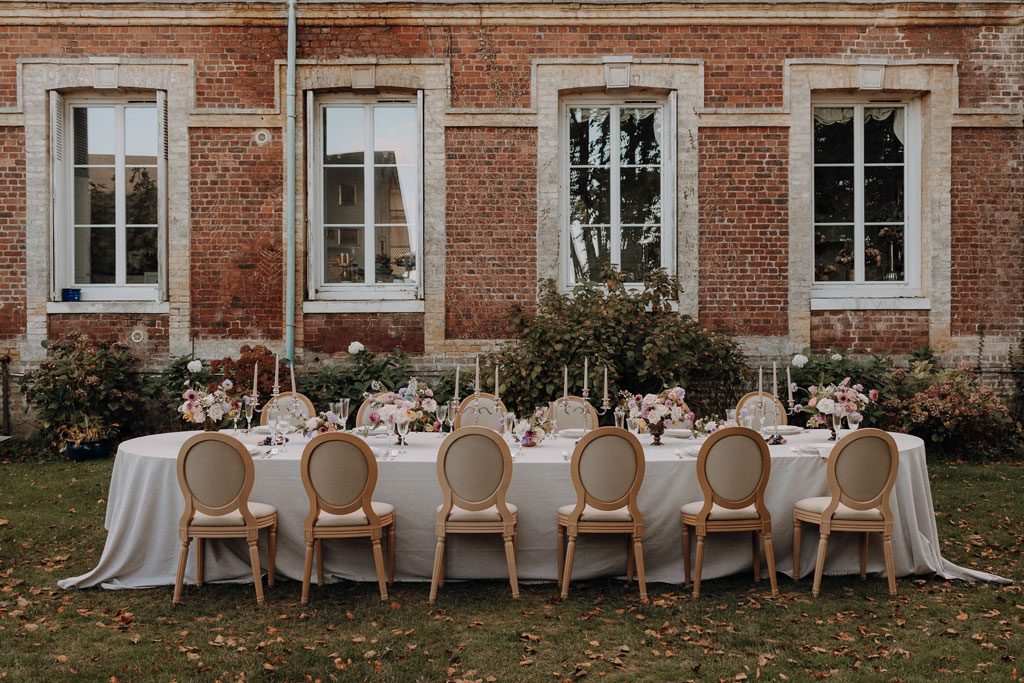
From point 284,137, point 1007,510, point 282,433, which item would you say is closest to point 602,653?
point 282,433

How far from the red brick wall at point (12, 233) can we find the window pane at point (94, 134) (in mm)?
583

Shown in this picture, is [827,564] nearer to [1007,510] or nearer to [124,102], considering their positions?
[1007,510]

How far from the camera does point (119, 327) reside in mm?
9609

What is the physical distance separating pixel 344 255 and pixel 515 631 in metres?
6.48

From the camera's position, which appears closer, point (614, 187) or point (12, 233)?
point (12, 233)

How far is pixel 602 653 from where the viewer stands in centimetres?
401

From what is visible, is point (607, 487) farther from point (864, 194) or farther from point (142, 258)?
point (142, 258)

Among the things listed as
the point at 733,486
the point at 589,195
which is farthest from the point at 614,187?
the point at 733,486

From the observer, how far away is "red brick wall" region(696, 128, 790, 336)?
9555 millimetres

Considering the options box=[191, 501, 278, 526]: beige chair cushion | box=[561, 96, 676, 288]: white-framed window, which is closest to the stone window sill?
box=[561, 96, 676, 288]: white-framed window

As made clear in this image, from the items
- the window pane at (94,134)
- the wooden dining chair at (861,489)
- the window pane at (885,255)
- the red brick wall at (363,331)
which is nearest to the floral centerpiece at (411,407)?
the wooden dining chair at (861,489)

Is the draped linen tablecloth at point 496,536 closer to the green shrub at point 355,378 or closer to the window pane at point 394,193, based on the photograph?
the green shrub at point 355,378

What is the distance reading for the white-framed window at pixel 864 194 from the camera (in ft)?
32.3

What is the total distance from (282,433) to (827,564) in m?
3.68
